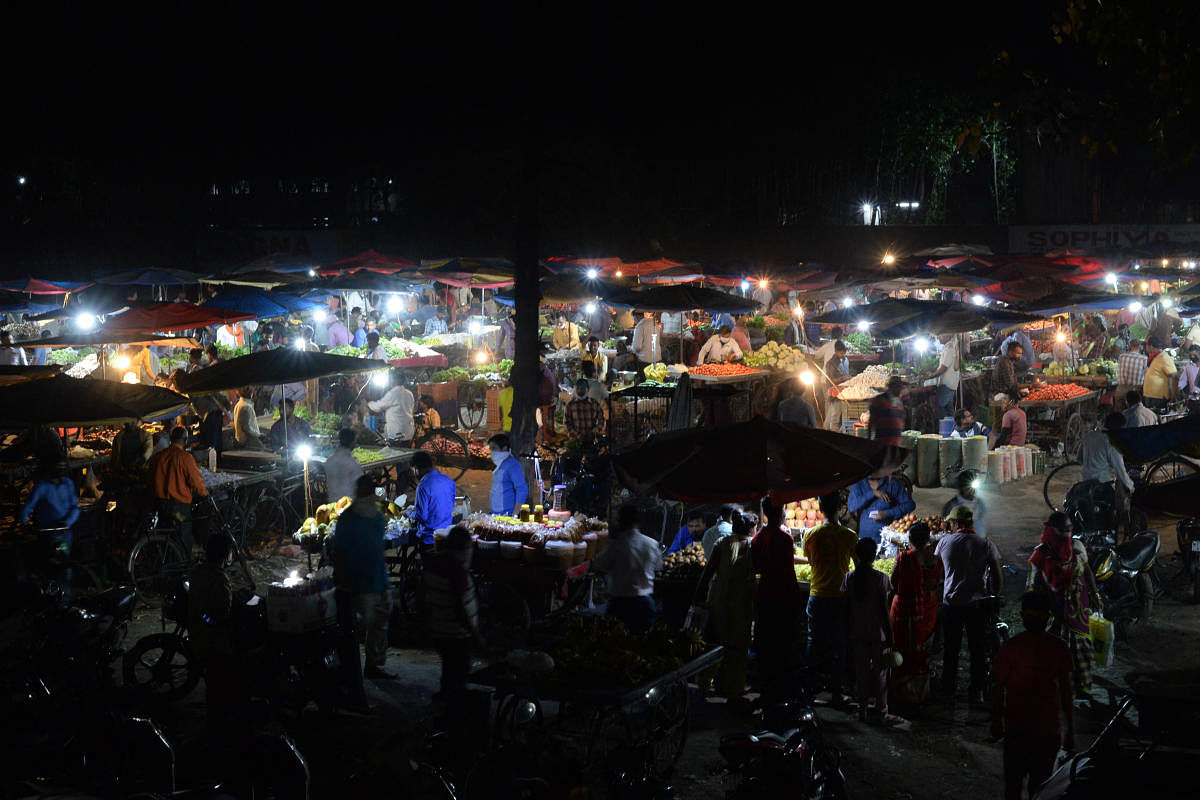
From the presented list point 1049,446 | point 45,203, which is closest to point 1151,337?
point 1049,446

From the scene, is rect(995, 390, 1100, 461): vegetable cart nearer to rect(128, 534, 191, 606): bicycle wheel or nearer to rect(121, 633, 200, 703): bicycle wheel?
rect(128, 534, 191, 606): bicycle wheel

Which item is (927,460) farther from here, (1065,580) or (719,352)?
(1065,580)

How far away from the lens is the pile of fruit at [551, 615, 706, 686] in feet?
21.5

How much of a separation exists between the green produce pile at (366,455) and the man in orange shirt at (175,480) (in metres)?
2.71

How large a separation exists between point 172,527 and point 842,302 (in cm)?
2068

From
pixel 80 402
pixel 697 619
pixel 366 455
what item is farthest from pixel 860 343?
pixel 80 402

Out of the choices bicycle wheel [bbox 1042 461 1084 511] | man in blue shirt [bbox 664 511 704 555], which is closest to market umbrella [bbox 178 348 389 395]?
man in blue shirt [bbox 664 511 704 555]

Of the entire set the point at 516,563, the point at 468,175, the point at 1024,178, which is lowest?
the point at 516,563

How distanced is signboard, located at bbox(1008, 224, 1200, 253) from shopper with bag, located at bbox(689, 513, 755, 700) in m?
25.3

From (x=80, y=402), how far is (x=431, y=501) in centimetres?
404

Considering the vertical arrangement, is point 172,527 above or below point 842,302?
below

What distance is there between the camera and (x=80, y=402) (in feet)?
37.1

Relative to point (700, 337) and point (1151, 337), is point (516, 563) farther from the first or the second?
point (1151, 337)

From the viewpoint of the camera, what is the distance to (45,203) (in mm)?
34875
